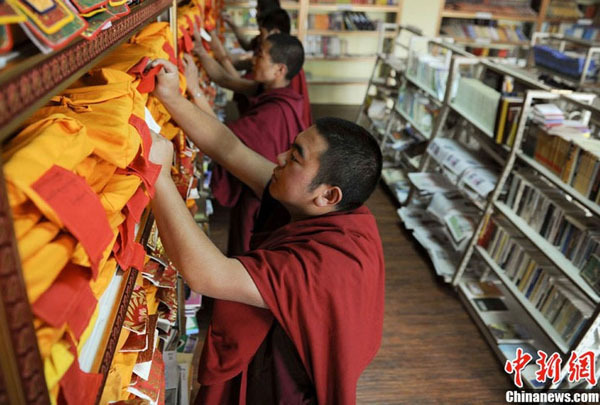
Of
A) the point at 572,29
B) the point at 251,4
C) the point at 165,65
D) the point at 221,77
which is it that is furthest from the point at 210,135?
the point at 572,29

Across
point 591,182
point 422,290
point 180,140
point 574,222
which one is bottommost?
point 422,290

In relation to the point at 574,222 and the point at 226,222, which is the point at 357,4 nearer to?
the point at 226,222

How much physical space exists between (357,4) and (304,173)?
6.22 metres

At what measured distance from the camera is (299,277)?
121 centimetres

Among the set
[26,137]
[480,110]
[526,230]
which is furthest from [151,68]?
[480,110]

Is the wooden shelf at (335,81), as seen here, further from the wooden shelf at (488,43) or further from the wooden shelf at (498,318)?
the wooden shelf at (498,318)

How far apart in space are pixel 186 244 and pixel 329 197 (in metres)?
0.51

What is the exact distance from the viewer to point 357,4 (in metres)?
6.90

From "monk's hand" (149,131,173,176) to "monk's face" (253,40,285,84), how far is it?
67.5 inches

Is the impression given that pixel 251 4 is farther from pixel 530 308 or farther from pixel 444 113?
pixel 530 308

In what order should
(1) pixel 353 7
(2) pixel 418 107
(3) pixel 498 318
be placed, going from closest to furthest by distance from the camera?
(3) pixel 498 318 → (2) pixel 418 107 → (1) pixel 353 7

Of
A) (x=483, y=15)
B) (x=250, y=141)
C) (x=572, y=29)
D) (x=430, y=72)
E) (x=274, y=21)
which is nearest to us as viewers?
(x=250, y=141)

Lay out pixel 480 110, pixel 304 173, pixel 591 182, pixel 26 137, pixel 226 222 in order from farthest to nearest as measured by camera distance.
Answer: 1. pixel 226 222
2. pixel 480 110
3. pixel 591 182
4. pixel 304 173
5. pixel 26 137

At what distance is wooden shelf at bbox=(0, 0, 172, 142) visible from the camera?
1.61 ft
